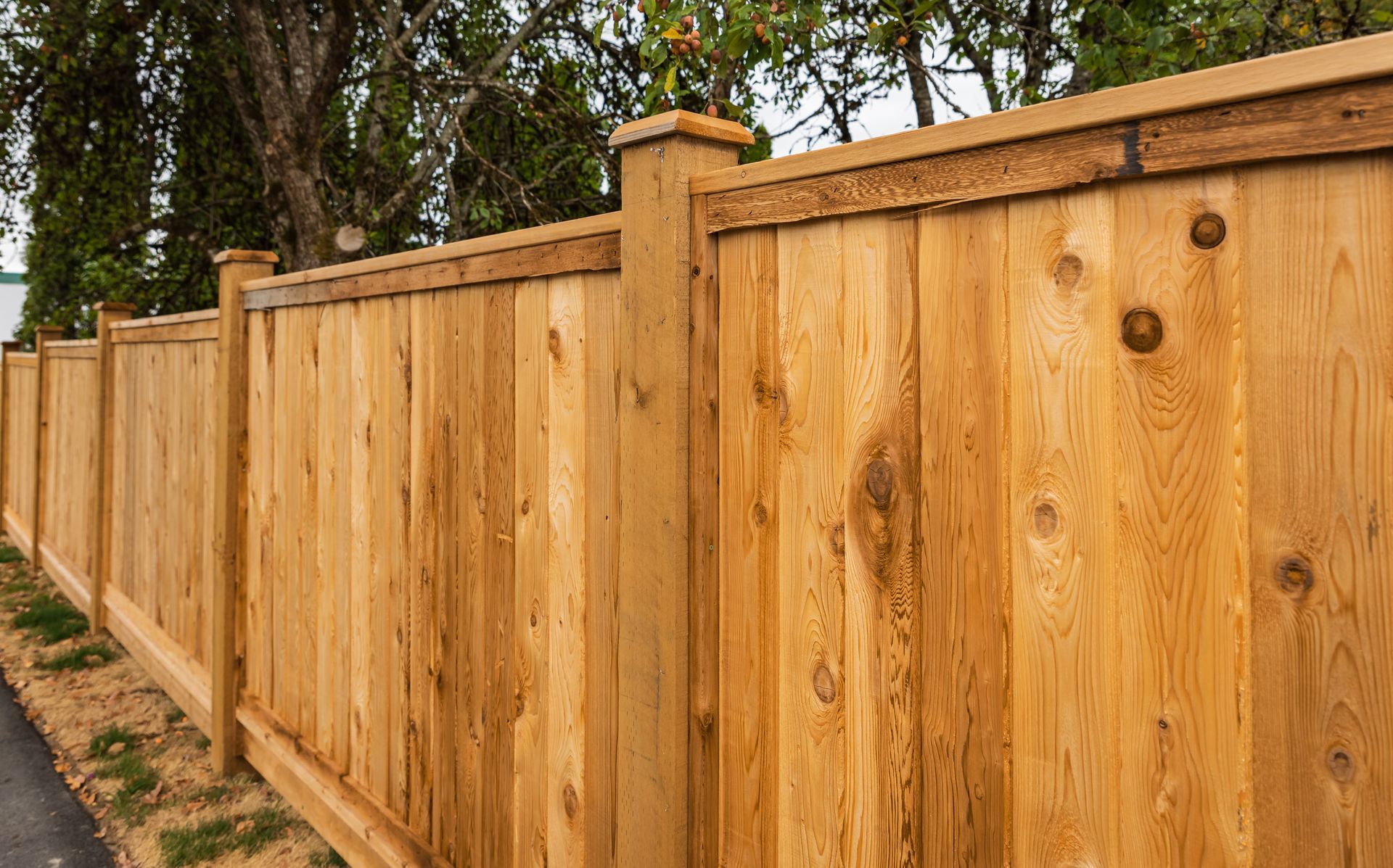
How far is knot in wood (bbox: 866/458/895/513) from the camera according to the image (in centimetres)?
150

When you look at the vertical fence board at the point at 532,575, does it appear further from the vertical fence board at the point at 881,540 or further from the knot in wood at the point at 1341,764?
the knot in wood at the point at 1341,764

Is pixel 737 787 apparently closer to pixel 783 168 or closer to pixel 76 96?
pixel 783 168

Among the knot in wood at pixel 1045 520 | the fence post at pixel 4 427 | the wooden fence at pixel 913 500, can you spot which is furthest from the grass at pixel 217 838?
the fence post at pixel 4 427

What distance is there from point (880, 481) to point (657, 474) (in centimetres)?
51

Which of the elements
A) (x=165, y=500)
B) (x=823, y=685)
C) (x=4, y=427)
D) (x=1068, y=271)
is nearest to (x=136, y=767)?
(x=165, y=500)

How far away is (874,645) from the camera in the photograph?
1528mm

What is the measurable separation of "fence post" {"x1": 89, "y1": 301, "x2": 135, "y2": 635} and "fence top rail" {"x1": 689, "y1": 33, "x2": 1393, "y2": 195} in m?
5.84

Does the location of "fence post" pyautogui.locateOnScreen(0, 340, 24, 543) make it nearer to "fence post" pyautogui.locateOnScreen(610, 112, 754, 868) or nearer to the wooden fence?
the wooden fence

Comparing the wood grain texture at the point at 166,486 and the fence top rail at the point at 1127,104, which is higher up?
the fence top rail at the point at 1127,104

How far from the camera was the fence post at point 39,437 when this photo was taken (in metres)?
7.80

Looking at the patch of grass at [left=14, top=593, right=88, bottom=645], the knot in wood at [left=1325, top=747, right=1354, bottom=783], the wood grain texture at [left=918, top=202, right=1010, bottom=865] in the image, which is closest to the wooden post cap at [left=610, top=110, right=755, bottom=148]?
the wood grain texture at [left=918, top=202, right=1010, bottom=865]

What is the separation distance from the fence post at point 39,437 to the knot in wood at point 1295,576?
9.00 meters

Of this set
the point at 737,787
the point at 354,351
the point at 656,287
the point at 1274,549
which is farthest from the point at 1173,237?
the point at 354,351

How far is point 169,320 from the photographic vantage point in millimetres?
4887
